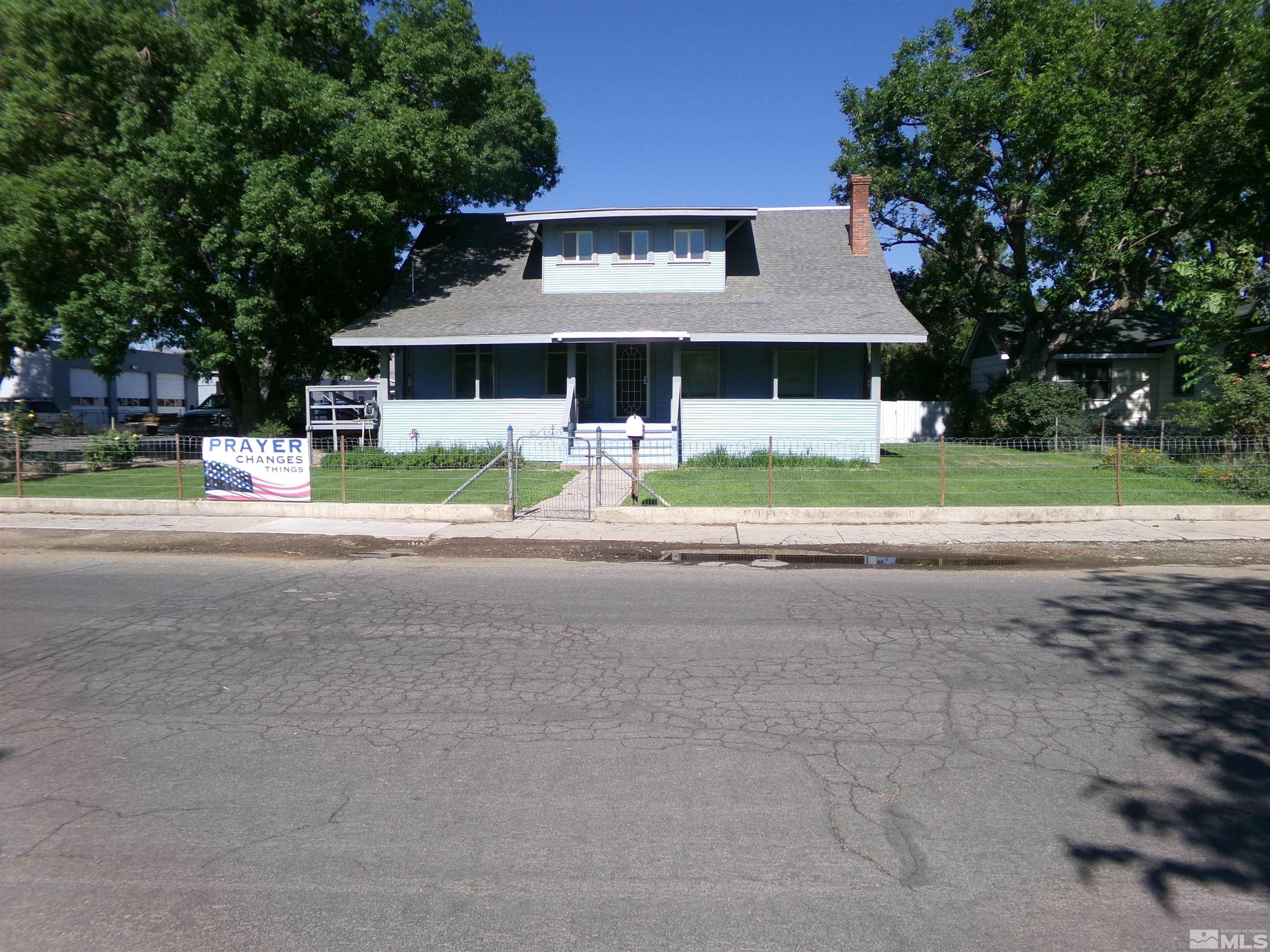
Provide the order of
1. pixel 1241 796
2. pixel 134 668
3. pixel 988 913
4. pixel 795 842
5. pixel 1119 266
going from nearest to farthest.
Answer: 1. pixel 988 913
2. pixel 795 842
3. pixel 1241 796
4. pixel 134 668
5. pixel 1119 266

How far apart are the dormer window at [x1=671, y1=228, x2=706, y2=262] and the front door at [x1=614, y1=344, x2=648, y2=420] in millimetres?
2703

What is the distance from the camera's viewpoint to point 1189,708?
601 centimetres

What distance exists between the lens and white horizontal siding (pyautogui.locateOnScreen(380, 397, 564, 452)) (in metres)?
22.7

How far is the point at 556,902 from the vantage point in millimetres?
3799

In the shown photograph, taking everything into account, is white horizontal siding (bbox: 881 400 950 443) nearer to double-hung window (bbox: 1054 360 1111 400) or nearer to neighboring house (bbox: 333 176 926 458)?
double-hung window (bbox: 1054 360 1111 400)

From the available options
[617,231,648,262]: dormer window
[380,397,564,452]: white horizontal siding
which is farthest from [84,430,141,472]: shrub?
[617,231,648,262]: dormer window

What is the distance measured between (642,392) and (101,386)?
3883 centimetres

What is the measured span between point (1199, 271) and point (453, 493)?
17980 millimetres

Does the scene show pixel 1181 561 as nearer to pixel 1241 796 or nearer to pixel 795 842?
pixel 1241 796

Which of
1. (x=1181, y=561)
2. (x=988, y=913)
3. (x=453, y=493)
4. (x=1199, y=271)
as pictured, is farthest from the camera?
(x=1199, y=271)

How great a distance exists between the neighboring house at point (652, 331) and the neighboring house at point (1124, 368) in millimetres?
9260

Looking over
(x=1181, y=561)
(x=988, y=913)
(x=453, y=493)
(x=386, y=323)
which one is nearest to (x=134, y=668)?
(x=988, y=913)

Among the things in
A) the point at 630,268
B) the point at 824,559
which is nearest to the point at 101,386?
the point at 630,268

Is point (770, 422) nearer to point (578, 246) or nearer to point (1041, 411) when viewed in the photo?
point (578, 246)
